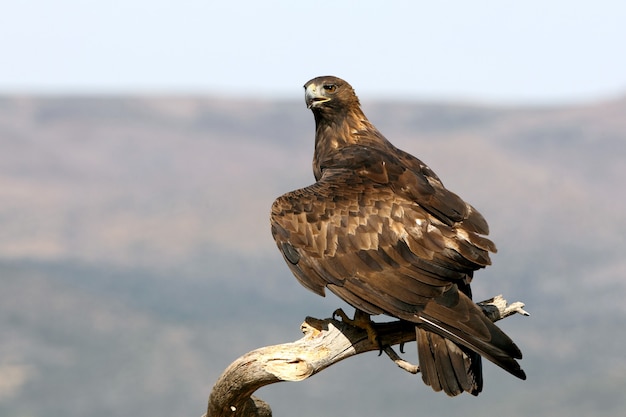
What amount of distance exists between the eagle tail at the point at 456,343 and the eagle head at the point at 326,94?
141 inches

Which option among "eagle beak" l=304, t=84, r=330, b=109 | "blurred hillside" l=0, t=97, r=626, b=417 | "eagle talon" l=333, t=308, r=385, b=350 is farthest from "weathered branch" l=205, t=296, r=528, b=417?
"blurred hillside" l=0, t=97, r=626, b=417

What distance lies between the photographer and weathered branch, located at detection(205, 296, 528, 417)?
10812 mm

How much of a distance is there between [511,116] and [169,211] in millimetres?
45687

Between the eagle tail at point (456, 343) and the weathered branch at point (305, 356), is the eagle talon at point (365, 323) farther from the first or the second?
the eagle tail at point (456, 343)

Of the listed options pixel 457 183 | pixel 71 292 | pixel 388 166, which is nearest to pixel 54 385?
pixel 71 292

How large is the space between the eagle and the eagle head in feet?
4.32

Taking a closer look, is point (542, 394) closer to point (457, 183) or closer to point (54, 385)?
point (54, 385)

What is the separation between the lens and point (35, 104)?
136250mm

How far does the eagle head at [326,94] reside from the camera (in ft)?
43.7

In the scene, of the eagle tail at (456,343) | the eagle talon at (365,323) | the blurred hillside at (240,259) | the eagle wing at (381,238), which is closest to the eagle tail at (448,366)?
the eagle tail at (456,343)

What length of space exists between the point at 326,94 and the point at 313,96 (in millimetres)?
174

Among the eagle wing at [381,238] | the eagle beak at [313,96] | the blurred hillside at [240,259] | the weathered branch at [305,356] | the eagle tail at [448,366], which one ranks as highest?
the blurred hillside at [240,259]

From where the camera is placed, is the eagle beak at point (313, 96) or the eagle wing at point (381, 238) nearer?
the eagle wing at point (381, 238)

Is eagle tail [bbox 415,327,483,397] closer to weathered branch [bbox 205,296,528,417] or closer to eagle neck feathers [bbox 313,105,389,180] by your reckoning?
weathered branch [bbox 205,296,528,417]
